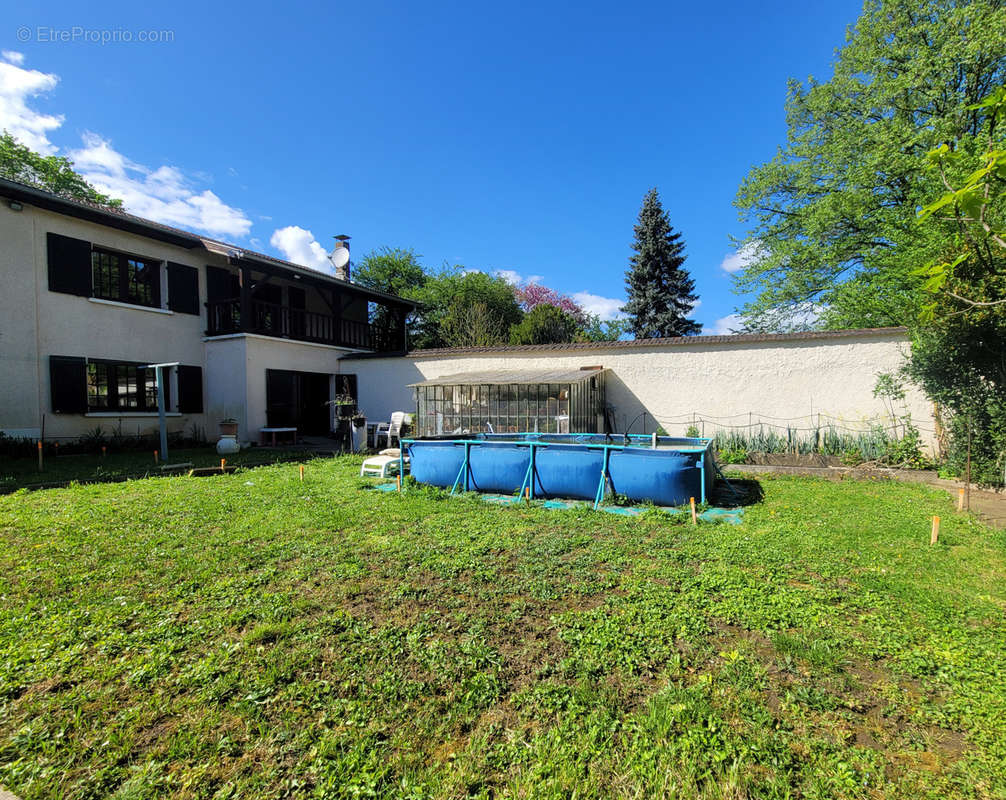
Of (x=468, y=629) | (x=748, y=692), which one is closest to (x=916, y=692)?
(x=748, y=692)

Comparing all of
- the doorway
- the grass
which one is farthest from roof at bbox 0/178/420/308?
the grass

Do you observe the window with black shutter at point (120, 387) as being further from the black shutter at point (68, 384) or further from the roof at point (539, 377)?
the roof at point (539, 377)

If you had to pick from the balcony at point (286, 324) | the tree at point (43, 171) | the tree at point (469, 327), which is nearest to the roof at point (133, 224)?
the balcony at point (286, 324)

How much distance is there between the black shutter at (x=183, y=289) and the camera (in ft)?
48.3

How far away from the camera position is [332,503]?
6.90 metres

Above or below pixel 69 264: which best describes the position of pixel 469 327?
above

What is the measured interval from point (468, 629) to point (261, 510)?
180 inches

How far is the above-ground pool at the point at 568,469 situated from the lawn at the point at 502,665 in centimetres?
142

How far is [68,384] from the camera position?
1231cm

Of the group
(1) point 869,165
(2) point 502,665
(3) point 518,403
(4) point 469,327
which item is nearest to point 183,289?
(3) point 518,403

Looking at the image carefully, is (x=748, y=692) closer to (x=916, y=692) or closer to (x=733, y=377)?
(x=916, y=692)

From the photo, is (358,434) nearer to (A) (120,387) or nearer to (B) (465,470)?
(B) (465,470)

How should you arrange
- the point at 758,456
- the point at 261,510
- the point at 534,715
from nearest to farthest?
the point at 534,715 → the point at 261,510 → the point at 758,456

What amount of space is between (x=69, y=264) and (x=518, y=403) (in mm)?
12878
